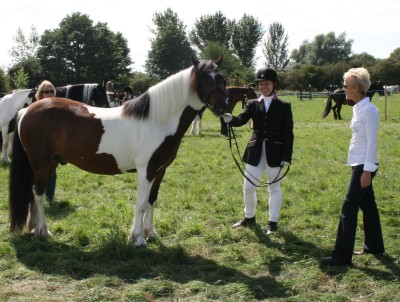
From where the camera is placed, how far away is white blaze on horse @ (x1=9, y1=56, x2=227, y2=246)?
4688 mm

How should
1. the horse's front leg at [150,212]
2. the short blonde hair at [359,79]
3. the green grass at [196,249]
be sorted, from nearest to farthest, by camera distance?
1. the green grass at [196,249]
2. the short blonde hair at [359,79]
3. the horse's front leg at [150,212]

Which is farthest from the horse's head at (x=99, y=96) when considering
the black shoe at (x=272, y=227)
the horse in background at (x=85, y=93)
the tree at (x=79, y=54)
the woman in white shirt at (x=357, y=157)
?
the tree at (x=79, y=54)

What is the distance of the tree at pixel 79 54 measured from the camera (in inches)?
2144

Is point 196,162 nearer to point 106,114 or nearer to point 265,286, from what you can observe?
point 106,114

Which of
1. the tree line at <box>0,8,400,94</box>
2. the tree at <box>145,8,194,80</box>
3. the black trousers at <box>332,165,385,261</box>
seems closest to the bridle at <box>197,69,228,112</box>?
the black trousers at <box>332,165,385,261</box>

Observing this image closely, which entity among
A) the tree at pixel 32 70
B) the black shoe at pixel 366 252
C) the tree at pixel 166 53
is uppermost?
the tree at pixel 166 53

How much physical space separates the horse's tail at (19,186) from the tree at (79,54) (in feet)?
165

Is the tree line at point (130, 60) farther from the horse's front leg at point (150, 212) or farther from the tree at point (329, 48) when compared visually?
the horse's front leg at point (150, 212)

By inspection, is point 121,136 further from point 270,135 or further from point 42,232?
point 270,135

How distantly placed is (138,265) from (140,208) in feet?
2.47

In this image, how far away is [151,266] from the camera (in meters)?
4.25

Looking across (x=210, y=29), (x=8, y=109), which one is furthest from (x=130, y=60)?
(x=8, y=109)

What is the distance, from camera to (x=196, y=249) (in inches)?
185

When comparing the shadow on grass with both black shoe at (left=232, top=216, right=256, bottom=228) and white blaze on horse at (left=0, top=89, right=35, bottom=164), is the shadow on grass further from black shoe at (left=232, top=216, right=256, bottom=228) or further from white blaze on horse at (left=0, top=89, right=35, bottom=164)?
white blaze on horse at (left=0, top=89, right=35, bottom=164)
